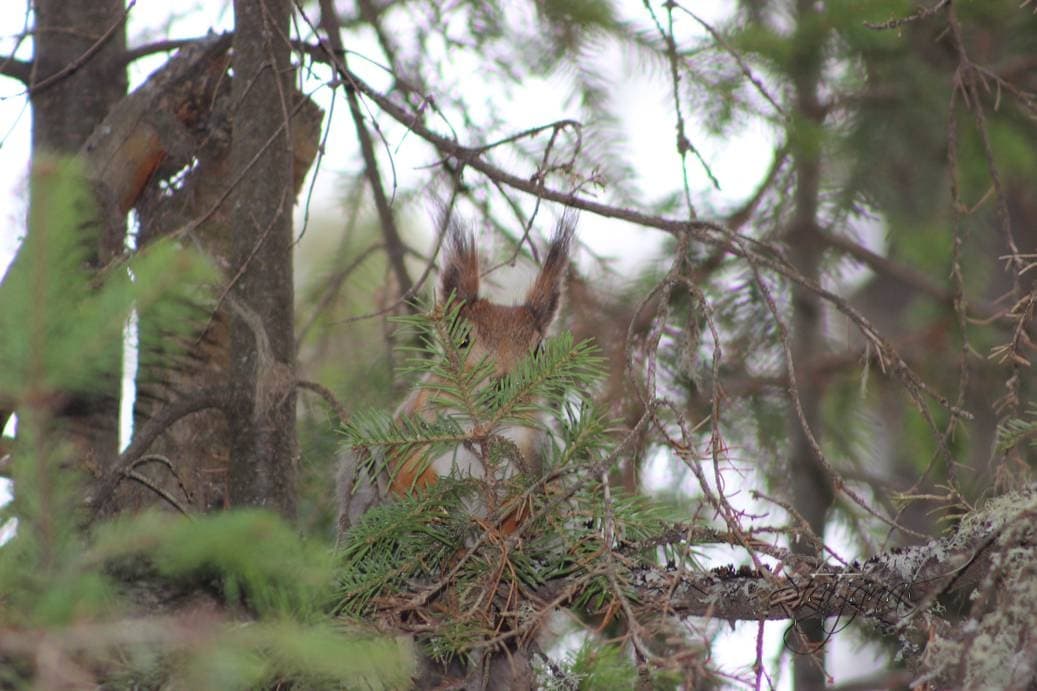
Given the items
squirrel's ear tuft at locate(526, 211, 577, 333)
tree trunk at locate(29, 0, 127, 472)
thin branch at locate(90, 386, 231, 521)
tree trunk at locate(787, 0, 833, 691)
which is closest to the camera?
thin branch at locate(90, 386, 231, 521)

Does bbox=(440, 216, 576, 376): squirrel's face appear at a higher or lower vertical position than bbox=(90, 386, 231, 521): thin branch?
higher

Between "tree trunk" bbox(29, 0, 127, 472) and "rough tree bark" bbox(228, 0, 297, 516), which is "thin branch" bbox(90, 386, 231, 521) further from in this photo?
"tree trunk" bbox(29, 0, 127, 472)

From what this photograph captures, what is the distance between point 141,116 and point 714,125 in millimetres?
1309

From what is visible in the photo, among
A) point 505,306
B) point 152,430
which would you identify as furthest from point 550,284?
point 152,430

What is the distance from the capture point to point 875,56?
305 centimetres

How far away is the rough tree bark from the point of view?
7.07 feet

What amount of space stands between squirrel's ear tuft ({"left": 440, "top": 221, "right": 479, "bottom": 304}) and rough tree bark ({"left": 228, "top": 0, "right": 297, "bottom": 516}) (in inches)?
12.4

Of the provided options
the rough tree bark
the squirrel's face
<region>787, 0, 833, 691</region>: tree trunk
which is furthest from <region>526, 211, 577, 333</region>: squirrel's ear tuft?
<region>787, 0, 833, 691</region>: tree trunk

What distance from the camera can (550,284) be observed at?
2299 millimetres

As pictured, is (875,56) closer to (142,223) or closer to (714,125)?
(714,125)

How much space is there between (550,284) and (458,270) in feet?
0.62

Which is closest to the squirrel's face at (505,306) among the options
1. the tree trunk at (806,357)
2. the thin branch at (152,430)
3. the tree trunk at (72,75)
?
the thin branch at (152,430)

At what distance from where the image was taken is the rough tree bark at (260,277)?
215 centimetres

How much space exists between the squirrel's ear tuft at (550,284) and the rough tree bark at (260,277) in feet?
1.62
